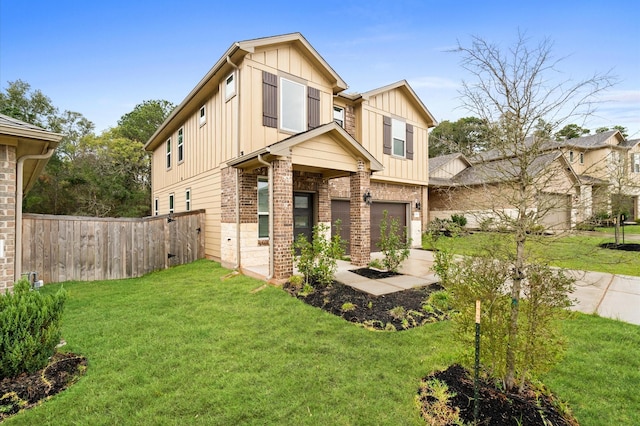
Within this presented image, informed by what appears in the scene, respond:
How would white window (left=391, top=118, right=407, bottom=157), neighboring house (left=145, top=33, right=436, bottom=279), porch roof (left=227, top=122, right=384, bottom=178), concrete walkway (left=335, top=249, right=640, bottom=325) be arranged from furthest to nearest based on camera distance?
1. white window (left=391, top=118, right=407, bottom=157)
2. neighboring house (left=145, top=33, right=436, bottom=279)
3. porch roof (left=227, top=122, right=384, bottom=178)
4. concrete walkway (left=335, top=249, right=640, bottom=325)

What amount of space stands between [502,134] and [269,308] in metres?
4.13

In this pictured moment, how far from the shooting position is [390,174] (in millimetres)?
11758

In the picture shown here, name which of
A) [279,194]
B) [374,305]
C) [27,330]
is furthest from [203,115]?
[374,305]

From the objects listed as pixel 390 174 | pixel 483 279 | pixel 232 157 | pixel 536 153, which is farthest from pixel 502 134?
pixel 390 174

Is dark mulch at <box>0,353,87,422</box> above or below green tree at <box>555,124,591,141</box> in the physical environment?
below

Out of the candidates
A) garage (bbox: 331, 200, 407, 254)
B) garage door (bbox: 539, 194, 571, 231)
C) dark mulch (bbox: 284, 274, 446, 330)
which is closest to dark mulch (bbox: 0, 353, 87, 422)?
dark mulch (bbox: 284, 274, 446, 330)

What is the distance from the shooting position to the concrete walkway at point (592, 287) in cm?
463

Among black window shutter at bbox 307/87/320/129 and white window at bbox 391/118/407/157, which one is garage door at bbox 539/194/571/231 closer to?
black window shutter at bbox 307/87/320/129

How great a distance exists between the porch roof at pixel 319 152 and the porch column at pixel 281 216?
0.30 m

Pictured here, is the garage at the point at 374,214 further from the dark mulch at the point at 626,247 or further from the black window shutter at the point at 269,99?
the dark mulch at the point at 626,247

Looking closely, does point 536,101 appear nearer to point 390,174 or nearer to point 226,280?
point 226,280

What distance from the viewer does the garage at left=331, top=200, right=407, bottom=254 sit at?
10320mm

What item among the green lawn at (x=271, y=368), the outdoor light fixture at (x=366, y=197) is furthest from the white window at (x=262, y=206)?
the green lawn at (x=271, y=368)

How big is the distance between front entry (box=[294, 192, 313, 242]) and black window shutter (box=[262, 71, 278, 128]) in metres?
2.28
